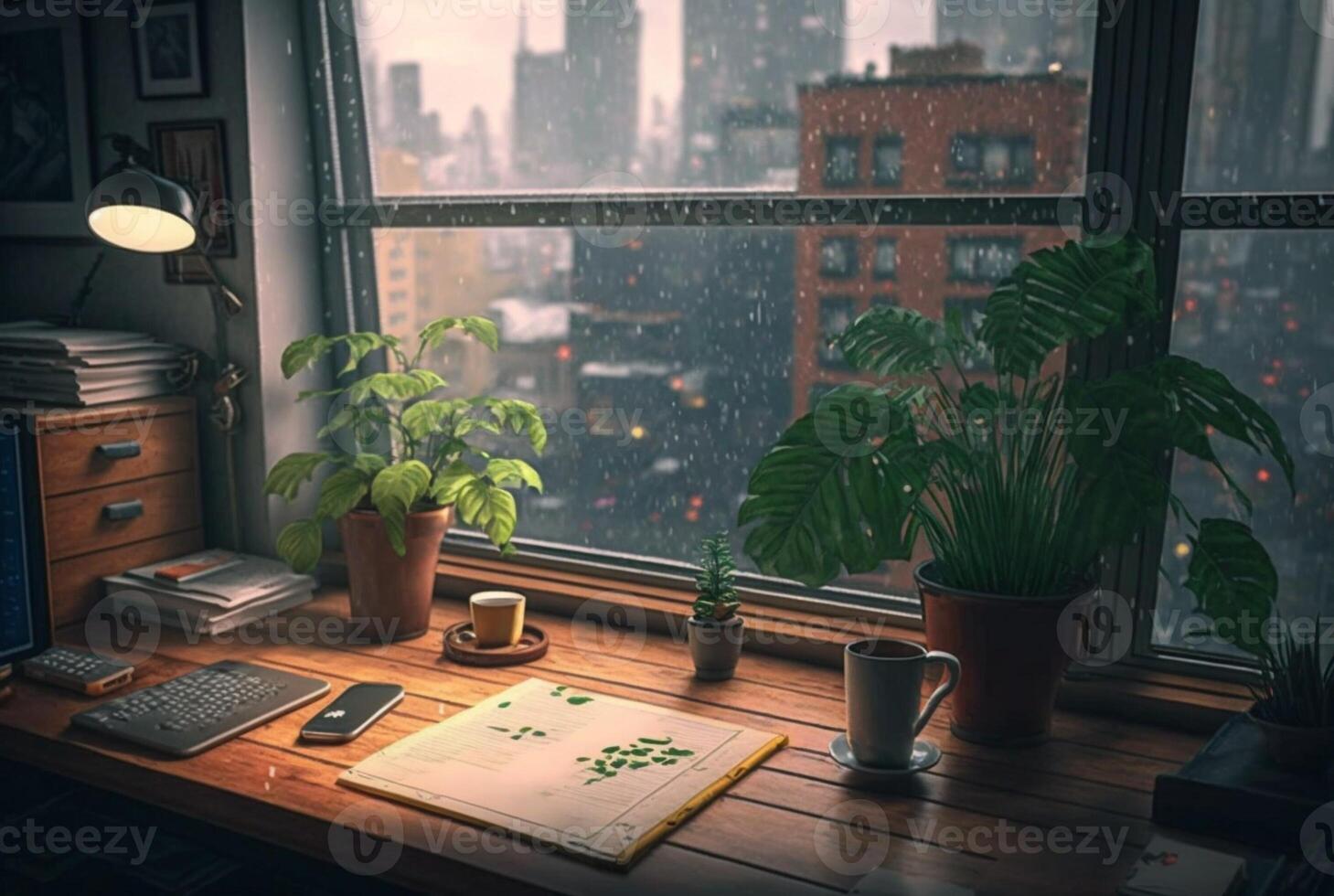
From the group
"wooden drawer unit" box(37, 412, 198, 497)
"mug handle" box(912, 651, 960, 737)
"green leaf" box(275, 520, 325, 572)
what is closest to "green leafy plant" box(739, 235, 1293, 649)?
"mug handle" box(912, 651, 960, 737)

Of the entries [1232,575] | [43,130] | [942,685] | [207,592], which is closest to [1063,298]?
[1232,575]

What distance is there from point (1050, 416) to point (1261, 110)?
52cm

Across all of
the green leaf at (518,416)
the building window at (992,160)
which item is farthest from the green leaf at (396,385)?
the building window at (992,160)

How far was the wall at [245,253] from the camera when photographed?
2203mm

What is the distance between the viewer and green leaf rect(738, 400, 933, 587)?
1.49m

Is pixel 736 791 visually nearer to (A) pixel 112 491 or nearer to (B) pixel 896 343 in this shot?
(B) pixel 896 343

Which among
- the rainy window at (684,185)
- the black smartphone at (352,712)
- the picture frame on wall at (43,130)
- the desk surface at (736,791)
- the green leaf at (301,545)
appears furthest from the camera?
the picture frame on wall at (43,130)

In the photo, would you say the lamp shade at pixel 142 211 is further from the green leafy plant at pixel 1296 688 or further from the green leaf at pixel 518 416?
the green leafy plant at pixel 1296 688

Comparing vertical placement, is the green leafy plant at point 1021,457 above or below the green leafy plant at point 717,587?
above

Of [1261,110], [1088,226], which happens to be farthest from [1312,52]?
[1088,226]

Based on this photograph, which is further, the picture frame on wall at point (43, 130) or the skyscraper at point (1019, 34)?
the picture frame on wall at point (43, 130)

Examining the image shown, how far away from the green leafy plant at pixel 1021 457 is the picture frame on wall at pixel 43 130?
5.40ft

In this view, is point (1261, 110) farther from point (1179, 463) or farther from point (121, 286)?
point (121, 286)

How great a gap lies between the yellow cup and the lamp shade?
2.67 feet
